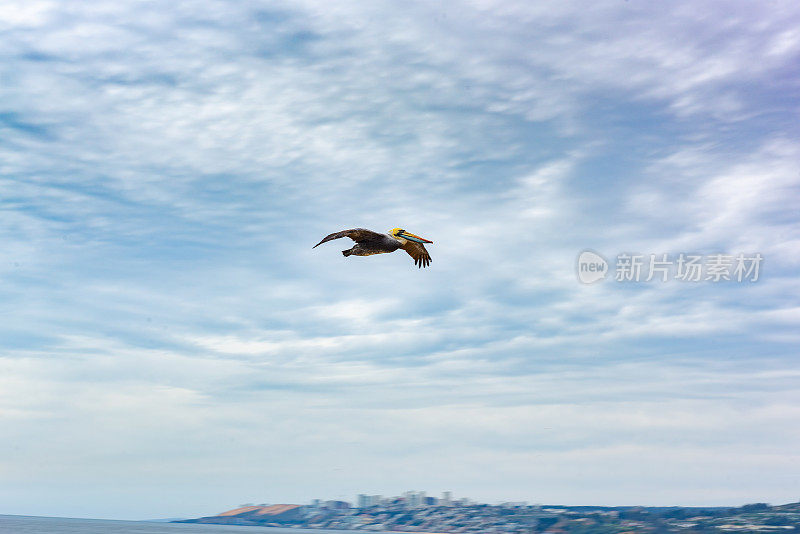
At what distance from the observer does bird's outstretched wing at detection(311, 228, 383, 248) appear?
899 inches

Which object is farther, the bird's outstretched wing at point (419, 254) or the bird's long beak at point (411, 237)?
the bird's outstretched wing at point (419, 254)

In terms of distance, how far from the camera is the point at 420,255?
97.2ft

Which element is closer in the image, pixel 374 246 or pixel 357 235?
pixel 357 235

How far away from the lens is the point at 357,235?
77.5 feet

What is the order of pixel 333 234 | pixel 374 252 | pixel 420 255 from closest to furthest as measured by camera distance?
pixel 333 234 → pixel 374 252 → pixel 420 255

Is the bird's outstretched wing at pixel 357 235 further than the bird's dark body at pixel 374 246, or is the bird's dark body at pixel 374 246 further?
the bird's dark body at pixel 374 246

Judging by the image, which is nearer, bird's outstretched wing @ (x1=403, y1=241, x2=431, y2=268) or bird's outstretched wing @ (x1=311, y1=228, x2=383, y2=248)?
bird's outstretched wing @ (x1=311, y1=228, x2=383, y2=248)

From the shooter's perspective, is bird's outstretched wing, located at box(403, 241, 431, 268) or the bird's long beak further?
bird's outstretched wing, located at box(403, 241, 431, 268)

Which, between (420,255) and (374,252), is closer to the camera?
(374,252)

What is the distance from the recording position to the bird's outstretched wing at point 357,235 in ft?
74.9

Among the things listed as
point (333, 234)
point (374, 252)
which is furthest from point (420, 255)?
point (333, 234)

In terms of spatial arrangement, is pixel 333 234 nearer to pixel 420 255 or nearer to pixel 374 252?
pixel 374 252

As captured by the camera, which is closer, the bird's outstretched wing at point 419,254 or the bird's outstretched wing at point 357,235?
the bird's outstretched wing at point 357,235

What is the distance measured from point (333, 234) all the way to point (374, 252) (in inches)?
91.8
